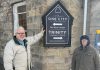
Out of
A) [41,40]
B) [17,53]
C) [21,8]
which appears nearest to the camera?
[17,53]

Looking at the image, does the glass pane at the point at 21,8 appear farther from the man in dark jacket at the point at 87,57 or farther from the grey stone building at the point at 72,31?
the man in dark jacket at the point at 87,57

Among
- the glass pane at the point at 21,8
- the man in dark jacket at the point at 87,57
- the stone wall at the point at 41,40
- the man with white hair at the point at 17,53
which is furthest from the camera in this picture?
the glass pane at the point at 21,8

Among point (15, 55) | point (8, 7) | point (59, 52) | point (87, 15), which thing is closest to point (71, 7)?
point (87, 15)

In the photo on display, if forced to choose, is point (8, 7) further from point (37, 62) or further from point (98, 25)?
point (98, 25)

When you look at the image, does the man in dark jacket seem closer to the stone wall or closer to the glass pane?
the stone wall

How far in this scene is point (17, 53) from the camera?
15.9ft

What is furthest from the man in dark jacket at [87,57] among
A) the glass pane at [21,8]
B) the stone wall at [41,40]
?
the glass pane at [21,8]

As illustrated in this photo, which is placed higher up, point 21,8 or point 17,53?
point 21,8

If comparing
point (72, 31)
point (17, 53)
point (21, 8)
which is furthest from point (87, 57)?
point (21, 8)

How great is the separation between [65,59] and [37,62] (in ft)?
→ 2.23

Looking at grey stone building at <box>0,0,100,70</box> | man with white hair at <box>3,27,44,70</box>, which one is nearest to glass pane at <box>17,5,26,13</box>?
grey stone building at <box>0,0,100,70</box>

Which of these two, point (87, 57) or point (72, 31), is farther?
point (72, 31)

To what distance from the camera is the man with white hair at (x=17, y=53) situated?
4.71 m

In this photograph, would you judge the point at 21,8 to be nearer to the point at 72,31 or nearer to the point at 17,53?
the point at 72,31
